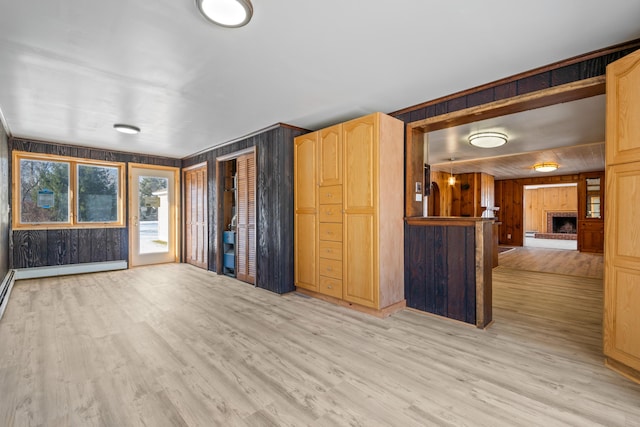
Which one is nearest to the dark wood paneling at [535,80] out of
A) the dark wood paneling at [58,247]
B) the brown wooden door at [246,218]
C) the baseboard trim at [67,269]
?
the brown wooden door at [246,218]

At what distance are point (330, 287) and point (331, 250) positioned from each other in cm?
48

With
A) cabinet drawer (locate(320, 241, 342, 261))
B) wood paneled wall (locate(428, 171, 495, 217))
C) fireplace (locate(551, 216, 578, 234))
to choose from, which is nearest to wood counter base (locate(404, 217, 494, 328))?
cabinet drawer (locate(320, 241, 342, 261))

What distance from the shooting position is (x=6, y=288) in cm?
407

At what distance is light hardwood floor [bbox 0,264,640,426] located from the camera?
174cm

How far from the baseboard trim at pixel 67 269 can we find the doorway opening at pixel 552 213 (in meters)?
13.5

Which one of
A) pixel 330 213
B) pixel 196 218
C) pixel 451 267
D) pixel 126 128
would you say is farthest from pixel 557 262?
pixel 126 128

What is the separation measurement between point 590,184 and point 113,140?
473 inches

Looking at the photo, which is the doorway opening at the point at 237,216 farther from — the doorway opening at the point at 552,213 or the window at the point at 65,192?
the doorway opening at the point at 552,213

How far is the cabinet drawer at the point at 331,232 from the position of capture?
12.3 feet

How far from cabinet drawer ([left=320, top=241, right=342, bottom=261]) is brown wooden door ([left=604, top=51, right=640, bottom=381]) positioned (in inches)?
95.7

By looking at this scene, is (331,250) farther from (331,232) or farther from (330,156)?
(330,156)

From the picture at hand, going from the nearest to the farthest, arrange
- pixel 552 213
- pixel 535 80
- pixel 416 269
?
pixel 535 80 → pixel 416 269 → pixel 552 213

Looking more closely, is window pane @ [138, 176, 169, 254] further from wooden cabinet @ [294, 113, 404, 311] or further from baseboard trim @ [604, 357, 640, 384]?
baseboard trim @ [604, 357, 640, 384]

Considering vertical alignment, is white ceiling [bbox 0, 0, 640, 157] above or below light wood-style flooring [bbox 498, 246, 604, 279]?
above
